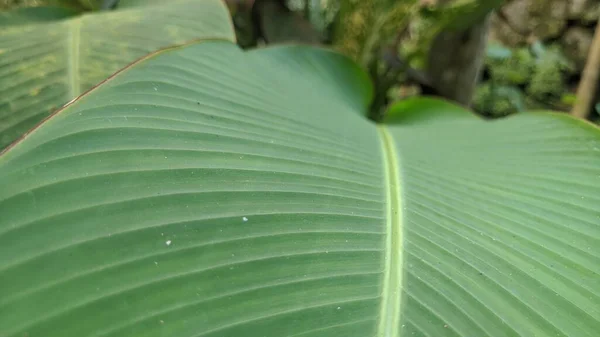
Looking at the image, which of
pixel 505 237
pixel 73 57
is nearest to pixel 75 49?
pixel 73 57

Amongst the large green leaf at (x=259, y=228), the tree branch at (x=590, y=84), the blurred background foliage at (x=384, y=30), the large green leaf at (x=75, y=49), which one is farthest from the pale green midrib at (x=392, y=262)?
the tree branch at (x=590, y=84)

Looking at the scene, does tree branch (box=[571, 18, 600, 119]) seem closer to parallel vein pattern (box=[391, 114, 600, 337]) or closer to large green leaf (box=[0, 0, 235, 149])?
parallel vein pattern (box=[391, 114, 600, 337])

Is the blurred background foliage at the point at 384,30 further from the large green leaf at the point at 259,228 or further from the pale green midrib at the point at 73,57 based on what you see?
the large green leaf at the point at 259,228

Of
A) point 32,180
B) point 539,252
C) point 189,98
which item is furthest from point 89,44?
point 539,252

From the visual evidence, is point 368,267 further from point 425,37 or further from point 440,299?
point 425,37

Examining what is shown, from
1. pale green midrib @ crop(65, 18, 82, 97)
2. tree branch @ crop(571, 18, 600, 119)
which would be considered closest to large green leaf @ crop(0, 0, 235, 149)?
pale green midrib @ crop(65, 18, 82, 97)

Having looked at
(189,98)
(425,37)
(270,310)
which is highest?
(425,37)

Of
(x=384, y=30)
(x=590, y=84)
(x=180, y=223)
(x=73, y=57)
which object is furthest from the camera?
(x=590, y=84)

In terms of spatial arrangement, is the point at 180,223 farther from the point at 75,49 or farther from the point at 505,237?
the point at 75,49
